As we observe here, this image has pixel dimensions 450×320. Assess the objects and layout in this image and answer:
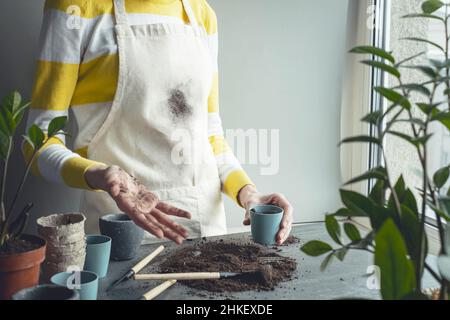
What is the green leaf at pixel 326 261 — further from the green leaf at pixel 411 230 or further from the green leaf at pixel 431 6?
the green leaf at pixel 431 6

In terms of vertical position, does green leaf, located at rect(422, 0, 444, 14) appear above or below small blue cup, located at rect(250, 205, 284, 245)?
above

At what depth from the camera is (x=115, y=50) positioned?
1.17 metres

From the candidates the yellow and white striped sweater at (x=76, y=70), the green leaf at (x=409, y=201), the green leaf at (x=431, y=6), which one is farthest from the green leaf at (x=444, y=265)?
the yellow and white striped sweater at (x=76, y=70)

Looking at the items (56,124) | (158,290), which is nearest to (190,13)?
(56,124)

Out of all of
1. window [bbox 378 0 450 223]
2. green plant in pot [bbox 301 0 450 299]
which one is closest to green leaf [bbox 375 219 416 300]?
green plant in pot [bbox 301 0 450 299]

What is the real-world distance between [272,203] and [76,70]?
0.55 m

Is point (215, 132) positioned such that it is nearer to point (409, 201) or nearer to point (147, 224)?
point (147, 224)

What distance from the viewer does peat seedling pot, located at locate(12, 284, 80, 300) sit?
666mm

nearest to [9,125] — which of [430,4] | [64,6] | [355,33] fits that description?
[64,6]

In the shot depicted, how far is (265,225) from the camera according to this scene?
106cm

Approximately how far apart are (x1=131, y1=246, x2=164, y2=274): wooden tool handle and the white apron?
23cm

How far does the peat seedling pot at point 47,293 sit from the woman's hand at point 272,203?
52 centimetres

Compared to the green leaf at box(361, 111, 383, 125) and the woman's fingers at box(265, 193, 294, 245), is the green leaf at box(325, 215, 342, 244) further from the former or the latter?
the woman's fingers at box(265, 193, 294, 245)

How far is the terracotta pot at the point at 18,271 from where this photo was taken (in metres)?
0.71
